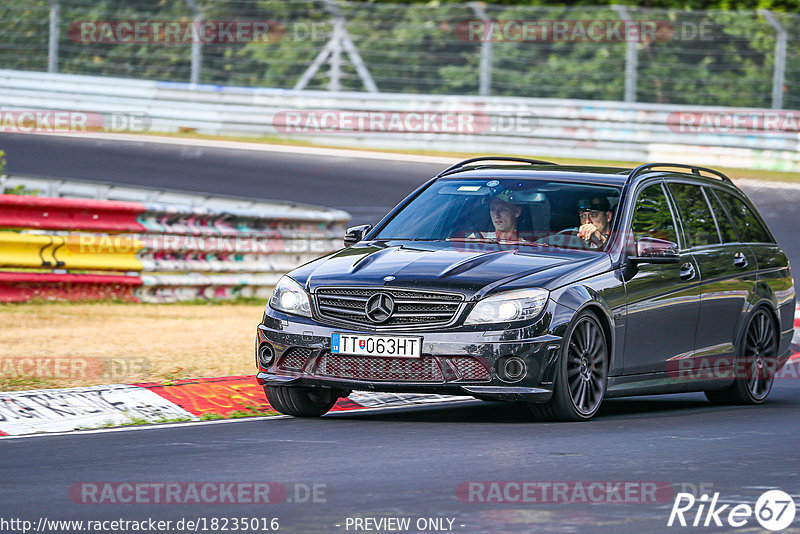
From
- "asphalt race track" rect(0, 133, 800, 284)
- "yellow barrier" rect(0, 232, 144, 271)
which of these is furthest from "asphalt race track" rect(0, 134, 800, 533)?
"asphalt race track" rect(0, 133, 800, 284)

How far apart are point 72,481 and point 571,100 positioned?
19665mm

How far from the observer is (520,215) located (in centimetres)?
970

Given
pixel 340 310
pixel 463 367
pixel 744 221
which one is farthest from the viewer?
pixel 744 221

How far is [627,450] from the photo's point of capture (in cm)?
781

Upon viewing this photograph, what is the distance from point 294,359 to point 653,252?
93.9 inches

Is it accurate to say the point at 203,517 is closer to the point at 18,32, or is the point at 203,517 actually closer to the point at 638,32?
the point at 638,32

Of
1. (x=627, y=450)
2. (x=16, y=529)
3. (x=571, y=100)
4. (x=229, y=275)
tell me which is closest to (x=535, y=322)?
(x=627, y=450)

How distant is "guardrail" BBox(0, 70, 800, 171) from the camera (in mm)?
24578

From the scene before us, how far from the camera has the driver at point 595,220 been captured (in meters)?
9.48

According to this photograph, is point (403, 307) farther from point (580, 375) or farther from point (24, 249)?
point (24, 249)

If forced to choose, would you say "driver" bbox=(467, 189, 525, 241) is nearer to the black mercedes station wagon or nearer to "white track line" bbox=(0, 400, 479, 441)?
the black mercedes station wagon

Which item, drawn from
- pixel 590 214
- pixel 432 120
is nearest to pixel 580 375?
pixel 590 214

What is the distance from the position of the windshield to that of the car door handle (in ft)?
2.29

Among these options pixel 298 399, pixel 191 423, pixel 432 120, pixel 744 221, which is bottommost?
pixel 191 423
